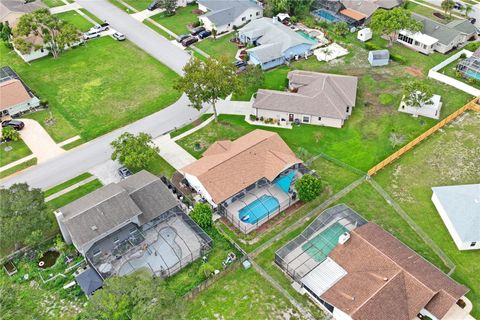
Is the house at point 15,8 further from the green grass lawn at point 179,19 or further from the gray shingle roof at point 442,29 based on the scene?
the gray shingle roof at point 442,29

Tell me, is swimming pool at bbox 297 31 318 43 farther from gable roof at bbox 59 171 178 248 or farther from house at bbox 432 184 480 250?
gable roof at bbox 59 171 178 248

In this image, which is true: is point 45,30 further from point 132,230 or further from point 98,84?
point 132,230

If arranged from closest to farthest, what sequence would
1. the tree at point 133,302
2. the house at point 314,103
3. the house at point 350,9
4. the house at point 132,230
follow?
the tree at point 133,302 < the house at point 132,230 < the house at point 314,103 < the house at point 350,9

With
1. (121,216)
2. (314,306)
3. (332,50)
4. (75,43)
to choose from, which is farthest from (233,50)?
(314,306)

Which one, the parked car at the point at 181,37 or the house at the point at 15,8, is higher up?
the house at the point at 15,8

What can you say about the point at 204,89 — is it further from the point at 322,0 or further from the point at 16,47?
the point at 322,0

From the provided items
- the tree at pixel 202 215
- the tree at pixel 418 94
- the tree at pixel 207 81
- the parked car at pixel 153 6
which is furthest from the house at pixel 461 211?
the parked car at pixel 153 6

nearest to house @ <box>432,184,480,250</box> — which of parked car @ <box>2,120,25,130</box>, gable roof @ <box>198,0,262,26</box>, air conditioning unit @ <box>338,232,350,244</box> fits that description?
air conditioning unit @ <box>338,232,350,244</box>
